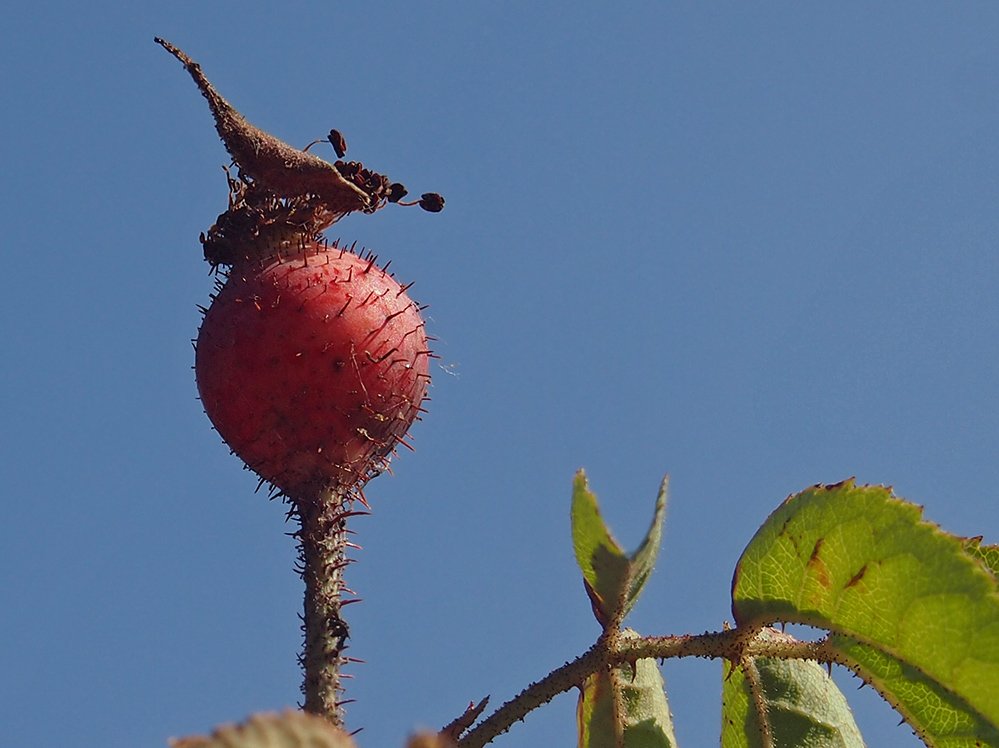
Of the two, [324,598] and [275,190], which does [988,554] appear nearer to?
[324,598]

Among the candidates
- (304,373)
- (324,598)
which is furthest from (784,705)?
(304,373)

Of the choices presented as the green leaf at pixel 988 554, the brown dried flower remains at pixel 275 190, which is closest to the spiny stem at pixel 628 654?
the green leaf at pixel 988 554

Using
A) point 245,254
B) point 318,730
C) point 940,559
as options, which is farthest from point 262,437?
point 318,730

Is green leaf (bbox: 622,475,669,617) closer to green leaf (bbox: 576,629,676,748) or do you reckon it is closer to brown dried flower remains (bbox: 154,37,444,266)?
green leaf (bbox: 576,629,676,748)

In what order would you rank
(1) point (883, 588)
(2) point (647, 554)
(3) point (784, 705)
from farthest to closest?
(3) point (784, 705), (1) point (883, 588), (2) point (647, 554)

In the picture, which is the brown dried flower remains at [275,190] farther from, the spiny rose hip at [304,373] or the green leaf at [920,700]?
the green leaf at [920,700]

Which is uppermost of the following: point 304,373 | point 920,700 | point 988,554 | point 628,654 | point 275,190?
point 275,190

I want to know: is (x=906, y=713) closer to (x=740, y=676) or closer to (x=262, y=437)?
(x=740, y=676)
